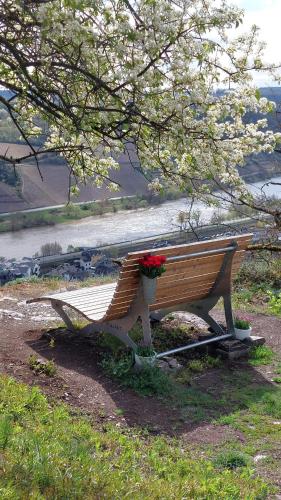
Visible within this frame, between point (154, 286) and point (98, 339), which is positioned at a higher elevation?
point (154, 286)

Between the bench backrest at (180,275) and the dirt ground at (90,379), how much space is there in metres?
0.57

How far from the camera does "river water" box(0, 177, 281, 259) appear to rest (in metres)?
32.9

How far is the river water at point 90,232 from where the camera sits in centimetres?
3288

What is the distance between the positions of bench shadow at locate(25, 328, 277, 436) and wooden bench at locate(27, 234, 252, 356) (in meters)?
0.36

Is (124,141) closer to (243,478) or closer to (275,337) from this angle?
(243,478)

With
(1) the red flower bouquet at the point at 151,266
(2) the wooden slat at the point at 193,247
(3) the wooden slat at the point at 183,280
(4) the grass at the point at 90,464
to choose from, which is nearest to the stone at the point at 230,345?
(3) the wooden slat at the point at 183,280

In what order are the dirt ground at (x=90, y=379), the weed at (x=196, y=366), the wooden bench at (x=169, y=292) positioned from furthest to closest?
the weed at (x=196, y=366) → the wooden bench at (x=169, y=292) → the dirt ground at (x=90, y=379)

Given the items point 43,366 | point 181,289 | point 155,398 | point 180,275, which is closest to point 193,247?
point 180,275

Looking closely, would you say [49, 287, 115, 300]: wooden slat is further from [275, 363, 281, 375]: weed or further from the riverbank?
the riverbank

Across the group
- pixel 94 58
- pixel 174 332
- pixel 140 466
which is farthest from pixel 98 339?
pixel 94 58

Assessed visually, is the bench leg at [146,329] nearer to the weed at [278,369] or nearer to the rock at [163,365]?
the rock at [163,365]

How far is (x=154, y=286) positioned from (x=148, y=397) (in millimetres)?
911

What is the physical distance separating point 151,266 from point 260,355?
5.07 feet

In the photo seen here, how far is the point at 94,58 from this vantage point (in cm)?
397
